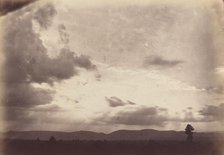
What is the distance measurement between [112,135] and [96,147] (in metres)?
0.07

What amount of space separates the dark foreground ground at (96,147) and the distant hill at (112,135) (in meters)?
0.01

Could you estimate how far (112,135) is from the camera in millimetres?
1324

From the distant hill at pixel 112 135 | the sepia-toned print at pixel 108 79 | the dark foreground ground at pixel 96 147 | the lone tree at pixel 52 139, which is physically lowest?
the dark foreground ground at pixel 96 147

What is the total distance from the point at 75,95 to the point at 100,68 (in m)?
0.14

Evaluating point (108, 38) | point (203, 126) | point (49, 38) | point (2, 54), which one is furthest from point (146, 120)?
point (2, 54)

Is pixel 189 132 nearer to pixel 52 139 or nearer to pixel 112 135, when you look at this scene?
pixel 112 135

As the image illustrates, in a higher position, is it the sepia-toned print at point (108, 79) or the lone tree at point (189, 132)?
the sepia-toned print at point (108, 79)

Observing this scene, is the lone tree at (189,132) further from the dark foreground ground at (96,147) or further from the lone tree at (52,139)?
the lone tree at (52,139)

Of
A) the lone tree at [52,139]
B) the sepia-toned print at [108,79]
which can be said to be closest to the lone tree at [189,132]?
the sepia-toned print at [108,79]

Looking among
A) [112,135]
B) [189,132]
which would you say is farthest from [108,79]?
[189,132]

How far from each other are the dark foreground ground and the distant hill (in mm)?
15

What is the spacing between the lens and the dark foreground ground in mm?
1310

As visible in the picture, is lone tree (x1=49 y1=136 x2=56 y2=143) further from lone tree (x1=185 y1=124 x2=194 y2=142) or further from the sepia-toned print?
lone tree (x1=185 y1=124 x2=194 y2=142)

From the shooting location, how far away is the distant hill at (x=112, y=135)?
1312 mm
